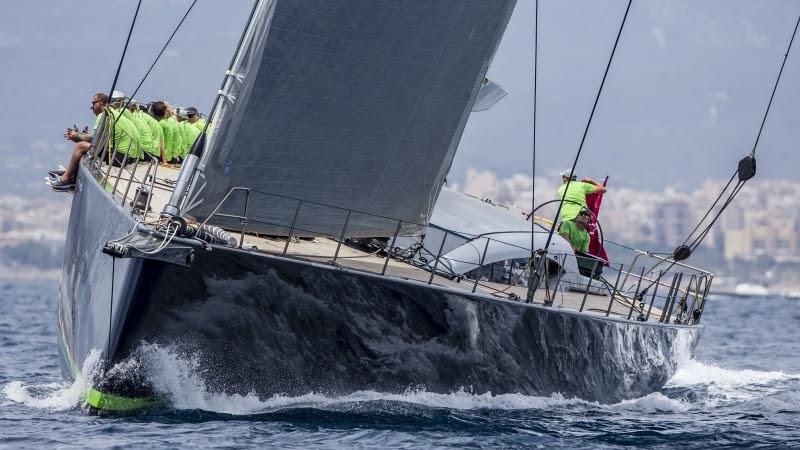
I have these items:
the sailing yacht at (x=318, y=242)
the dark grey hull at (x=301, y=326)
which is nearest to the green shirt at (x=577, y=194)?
the sailing yacht at (x=318, y=242)

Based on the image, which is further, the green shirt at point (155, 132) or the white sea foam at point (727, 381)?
the green shirt at point (155, 132)

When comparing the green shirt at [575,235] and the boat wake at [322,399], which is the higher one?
the green shirt at [575,235]

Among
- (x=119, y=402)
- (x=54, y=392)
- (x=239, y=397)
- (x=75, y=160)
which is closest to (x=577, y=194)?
(x=75, y=160)

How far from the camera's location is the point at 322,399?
11.3m

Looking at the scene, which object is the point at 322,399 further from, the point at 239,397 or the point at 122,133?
the point at 122,133

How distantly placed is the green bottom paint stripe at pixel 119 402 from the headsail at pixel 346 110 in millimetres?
1456

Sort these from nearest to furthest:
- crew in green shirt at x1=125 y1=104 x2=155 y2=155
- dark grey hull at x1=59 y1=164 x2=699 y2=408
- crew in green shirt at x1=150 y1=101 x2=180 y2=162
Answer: dark grey hull at x1=59 y1=164 x2=699 y2=408 → crew in green shirt at x1=125 y1=104 x2=155 y2=155 → crew in green shirt at x1=150 y1=101 x2=180 y2=162

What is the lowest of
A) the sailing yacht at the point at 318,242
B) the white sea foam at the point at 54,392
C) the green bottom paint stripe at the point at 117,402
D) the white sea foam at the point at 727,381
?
the white sea foam at the point at 54,392

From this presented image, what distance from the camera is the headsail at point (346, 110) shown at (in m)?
11.1

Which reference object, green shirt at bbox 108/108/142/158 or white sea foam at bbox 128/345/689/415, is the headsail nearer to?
white sea foam at bbox 128/345/689/415

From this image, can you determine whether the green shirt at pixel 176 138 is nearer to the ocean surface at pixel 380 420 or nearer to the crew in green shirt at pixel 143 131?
the crew in green shirt at pixel 143 131

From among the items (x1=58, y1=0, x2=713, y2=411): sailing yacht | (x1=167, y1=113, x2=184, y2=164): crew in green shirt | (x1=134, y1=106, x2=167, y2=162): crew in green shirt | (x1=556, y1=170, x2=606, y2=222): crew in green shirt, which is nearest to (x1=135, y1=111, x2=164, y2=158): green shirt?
(x1=134, y1=106, x2=167, y2=162): crew in green shirt

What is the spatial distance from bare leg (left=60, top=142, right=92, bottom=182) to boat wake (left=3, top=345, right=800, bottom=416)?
6.58 ft

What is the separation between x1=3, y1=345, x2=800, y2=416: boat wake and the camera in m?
10.9
